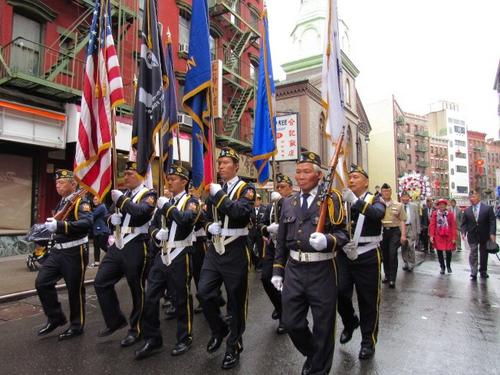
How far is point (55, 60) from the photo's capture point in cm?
1334

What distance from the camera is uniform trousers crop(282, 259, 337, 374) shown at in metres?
3.44

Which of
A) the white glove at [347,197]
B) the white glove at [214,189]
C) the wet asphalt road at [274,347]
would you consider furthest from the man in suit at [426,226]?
the white glove at [214,189]

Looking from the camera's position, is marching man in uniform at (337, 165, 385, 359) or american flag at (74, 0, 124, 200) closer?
marching man in uniform at (337, 165, 385, 359)

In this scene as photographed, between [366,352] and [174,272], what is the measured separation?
7.48ft

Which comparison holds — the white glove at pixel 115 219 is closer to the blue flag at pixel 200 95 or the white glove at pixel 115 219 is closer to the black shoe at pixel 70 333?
the blue flag at pixel 200 95

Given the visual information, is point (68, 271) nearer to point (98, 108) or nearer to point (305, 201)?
point (98, 108)

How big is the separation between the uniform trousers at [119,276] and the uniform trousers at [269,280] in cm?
173

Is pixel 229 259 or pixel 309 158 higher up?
pixel 309 158

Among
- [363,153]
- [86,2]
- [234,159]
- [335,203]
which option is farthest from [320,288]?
[363,153]

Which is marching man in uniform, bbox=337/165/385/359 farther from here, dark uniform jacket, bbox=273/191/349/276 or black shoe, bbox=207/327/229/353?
black shoe, bbox=207/327/229/353

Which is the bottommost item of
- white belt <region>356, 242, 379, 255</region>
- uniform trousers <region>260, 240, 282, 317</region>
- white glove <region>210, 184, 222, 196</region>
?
uniform trousers <region>260, 240, 282, 317</region>

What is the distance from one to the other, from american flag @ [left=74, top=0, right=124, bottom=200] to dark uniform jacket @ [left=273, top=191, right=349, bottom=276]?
2.61 metres

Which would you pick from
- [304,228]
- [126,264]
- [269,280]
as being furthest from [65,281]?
[304,228]

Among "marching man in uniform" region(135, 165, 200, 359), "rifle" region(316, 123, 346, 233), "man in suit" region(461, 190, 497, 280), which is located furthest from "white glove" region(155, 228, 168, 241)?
"man in suit" region(461, 190, 497, 280)
